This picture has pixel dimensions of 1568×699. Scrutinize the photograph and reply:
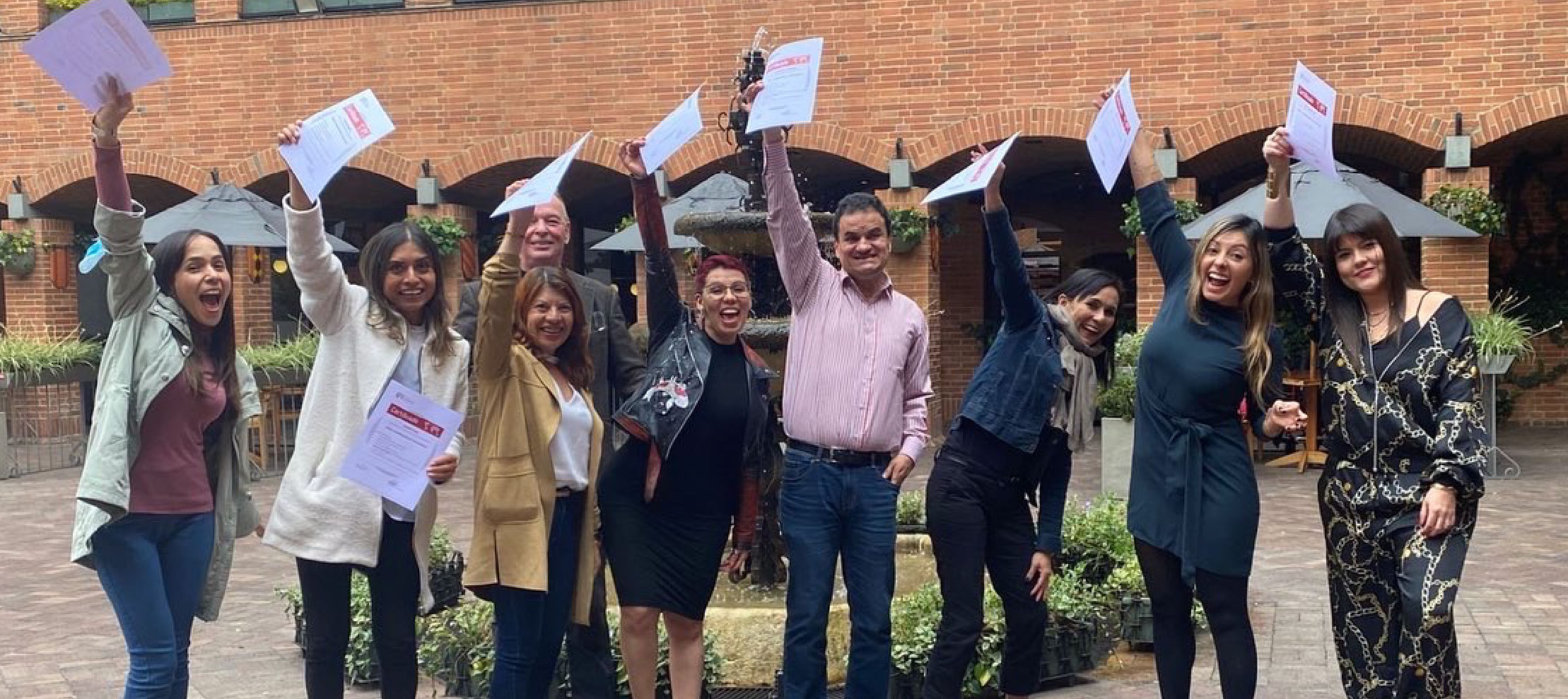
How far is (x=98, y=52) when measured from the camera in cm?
356

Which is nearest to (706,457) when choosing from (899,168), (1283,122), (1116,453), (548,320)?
(548,320)

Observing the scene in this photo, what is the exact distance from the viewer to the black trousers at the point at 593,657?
15.0 feet

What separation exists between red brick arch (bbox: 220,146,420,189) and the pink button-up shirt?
11697 mm

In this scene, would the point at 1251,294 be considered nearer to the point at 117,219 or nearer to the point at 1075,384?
the point at 1075,384

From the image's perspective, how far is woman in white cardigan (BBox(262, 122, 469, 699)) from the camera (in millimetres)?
3773

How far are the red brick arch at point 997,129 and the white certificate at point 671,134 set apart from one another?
370 inches

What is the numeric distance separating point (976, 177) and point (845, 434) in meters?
0.82

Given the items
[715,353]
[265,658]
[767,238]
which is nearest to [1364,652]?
[715,353]

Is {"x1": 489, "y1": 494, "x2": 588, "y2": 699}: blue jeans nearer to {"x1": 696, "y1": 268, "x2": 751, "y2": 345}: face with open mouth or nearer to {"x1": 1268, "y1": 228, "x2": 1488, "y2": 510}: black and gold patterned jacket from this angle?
{"x1": 696, "y1": 268, "x2": 751, "y2": 345}: face with open mouth

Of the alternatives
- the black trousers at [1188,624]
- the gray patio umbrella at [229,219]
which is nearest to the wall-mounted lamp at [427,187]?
the gray patio umbrella at [229,219]

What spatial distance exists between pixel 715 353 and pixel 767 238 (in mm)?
1641

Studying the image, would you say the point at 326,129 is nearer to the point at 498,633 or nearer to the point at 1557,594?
the point at 498,633

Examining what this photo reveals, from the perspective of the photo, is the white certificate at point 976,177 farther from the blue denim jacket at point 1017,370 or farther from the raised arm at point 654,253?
the raised arm at point 654,253

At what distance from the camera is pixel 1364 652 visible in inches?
151
